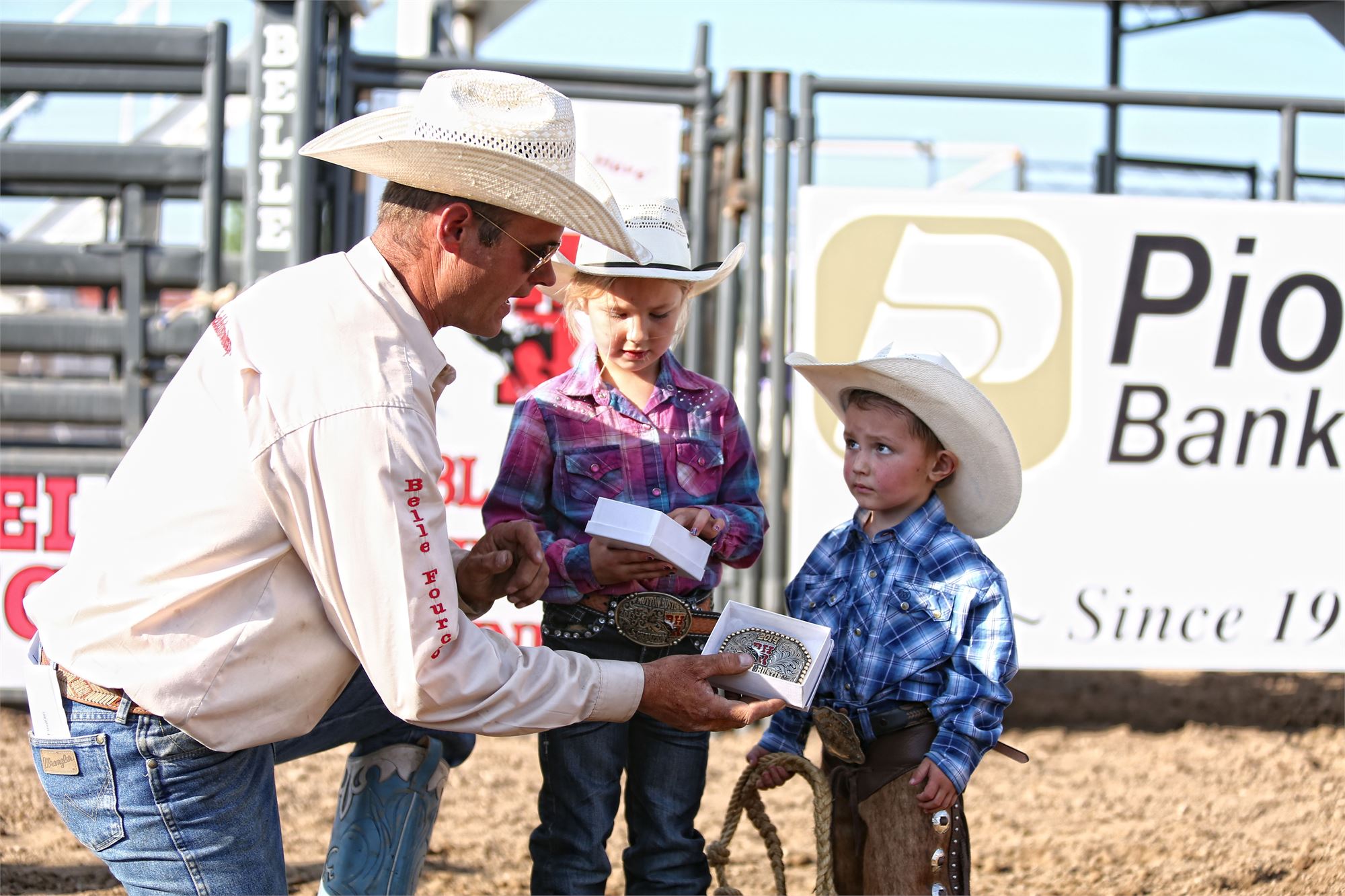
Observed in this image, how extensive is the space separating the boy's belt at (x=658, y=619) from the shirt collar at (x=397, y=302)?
0.69 meters

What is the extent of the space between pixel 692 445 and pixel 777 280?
Answer: 7.89 feet

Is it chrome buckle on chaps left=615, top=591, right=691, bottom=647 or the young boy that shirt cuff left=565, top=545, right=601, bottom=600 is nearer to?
chrome buckle on chaps left=615, top=591, right=691, bottom=647

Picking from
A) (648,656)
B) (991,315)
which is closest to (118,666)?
(648,656)

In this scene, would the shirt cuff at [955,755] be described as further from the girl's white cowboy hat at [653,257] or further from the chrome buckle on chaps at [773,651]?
the girl's white cowboy hat at [653,257]

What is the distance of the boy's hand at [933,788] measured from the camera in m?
2.36

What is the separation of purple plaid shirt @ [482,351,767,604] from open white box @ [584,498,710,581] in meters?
0.23

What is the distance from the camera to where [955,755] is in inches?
93.6

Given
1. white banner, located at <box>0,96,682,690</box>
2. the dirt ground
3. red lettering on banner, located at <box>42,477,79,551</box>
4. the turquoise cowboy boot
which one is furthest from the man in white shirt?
red lettering on banner, located at <box>42,477,79,551</box>

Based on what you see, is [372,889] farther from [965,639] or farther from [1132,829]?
[1132,829]

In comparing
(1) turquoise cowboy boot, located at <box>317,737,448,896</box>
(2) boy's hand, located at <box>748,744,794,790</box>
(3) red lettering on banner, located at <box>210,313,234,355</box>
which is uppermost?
(3) red lettering on banner, located at <box>210,313,234,355</box>

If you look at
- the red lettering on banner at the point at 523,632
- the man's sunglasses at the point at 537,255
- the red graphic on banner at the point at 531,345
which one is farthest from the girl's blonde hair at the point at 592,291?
the red lettering on banner at the point at 523,632

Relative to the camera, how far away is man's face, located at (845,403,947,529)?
256 cm

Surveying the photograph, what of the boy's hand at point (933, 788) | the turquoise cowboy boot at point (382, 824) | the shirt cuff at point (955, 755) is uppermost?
the shirt cuff at point (955, 755)

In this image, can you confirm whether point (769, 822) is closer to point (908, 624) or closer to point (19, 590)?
point (908, 624)
